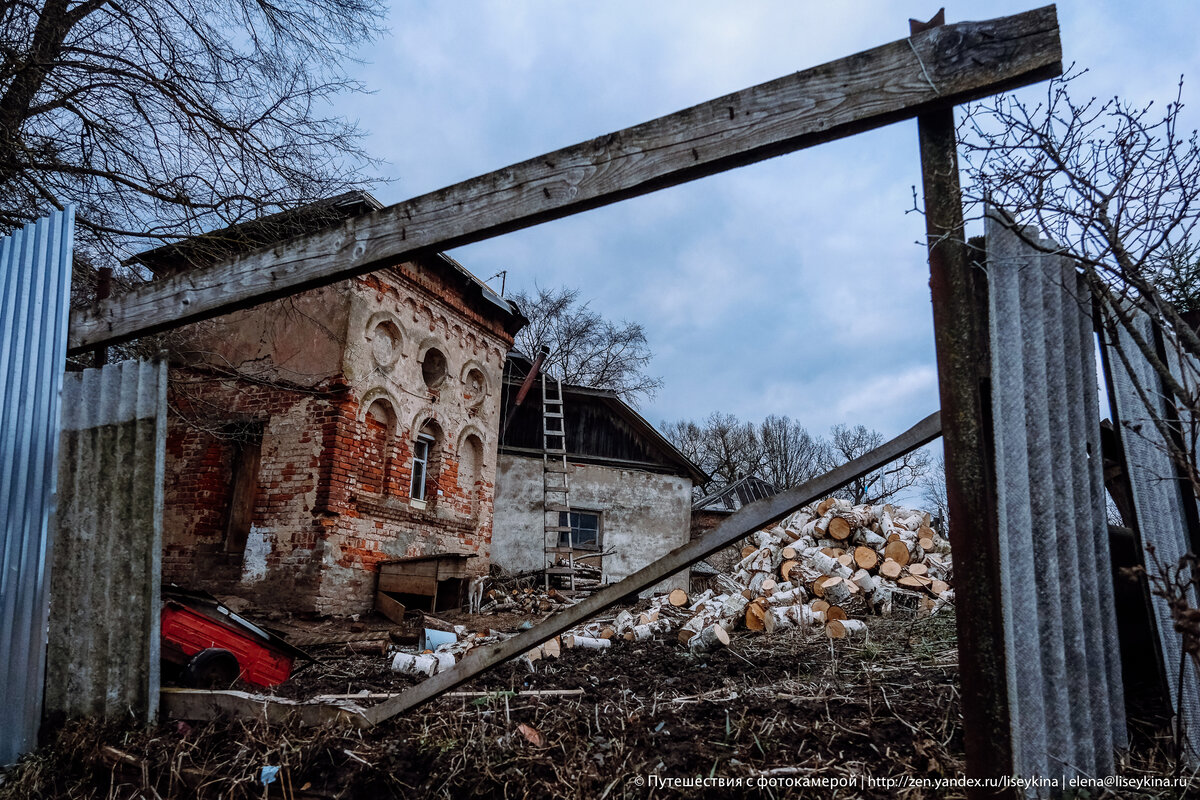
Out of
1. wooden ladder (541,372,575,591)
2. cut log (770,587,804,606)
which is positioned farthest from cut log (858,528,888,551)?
wooden ladder (541,372,575,591)

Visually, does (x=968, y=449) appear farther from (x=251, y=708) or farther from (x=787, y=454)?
(x=787, y=454)

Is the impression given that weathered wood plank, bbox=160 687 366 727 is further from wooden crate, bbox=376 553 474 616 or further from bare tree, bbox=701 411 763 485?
bare tree, bbox=701 411 763 485

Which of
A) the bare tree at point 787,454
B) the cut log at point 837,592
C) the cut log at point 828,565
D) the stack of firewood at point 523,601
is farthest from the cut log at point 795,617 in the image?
the bare tree at point 787,454

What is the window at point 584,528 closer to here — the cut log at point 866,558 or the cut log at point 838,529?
the cut log at point 838,529

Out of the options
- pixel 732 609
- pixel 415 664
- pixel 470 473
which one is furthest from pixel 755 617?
pixel 470 473

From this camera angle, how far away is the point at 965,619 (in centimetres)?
202

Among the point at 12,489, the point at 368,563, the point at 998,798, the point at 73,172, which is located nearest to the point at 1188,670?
the point at 998,798

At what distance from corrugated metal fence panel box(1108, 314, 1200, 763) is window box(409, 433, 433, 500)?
1187 centimetres

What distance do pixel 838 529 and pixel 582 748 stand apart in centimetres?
707

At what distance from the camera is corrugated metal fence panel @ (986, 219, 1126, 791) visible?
2.04 m

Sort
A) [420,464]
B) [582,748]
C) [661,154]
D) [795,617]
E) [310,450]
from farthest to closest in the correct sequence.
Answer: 1. [420,464]
2. [310,450]
3. [795,617]
4. [582,748]
5. [661,154]

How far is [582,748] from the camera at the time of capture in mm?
2719

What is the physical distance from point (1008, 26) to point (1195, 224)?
0.84 metres

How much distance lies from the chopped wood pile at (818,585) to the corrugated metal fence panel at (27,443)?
2962mm
